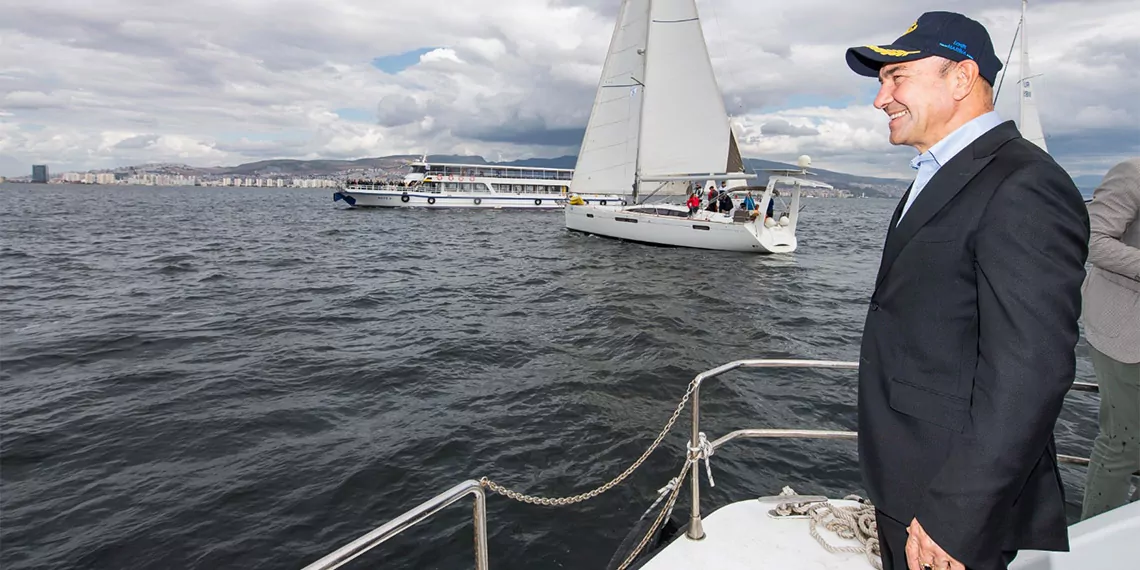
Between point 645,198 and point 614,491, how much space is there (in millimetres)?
25558

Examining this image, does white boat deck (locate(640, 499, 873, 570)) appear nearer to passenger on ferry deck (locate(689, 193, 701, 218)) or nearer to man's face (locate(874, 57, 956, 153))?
man's face (locate(874, 57, 956, 153))

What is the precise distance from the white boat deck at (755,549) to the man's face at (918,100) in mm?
1886

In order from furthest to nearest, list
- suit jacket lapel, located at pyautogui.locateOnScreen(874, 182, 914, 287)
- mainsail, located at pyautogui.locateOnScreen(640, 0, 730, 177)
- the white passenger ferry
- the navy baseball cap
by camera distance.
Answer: the white passenger ferry, mainsail, located at pyautogui.locateOnScreen(640, 0, 730, 177), suit jacket lapel, located at pyautogui.locateOnScreen(874, 182, 914, 287), the navy baseball cap

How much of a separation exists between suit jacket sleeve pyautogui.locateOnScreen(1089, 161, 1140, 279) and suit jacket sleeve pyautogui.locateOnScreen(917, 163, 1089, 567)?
5.73ft

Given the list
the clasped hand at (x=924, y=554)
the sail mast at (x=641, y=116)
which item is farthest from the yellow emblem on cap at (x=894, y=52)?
the sail mast at (x=641, y=116)

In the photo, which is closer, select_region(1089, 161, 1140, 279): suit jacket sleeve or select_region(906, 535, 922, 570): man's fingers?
select_region(906, 535, 922, 570): man's fingers

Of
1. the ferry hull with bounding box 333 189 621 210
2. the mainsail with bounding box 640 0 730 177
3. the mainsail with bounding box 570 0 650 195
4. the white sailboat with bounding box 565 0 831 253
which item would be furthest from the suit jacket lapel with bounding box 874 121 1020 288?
the ferry hull with bounding box 333 189 621 210

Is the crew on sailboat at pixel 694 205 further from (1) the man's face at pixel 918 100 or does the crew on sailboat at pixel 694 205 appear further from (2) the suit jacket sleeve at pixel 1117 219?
(1) the man's face at pixel 918 100

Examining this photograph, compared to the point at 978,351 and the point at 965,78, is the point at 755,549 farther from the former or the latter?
the point at 965,78

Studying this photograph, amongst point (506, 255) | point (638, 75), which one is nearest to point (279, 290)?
point (506, 255)

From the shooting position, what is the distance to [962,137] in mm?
1452

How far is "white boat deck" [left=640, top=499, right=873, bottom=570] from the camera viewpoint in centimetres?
248

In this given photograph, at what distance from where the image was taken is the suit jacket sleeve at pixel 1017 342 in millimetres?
1185

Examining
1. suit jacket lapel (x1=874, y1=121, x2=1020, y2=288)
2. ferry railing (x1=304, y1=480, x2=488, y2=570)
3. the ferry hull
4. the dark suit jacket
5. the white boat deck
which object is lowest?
the white boat deck
